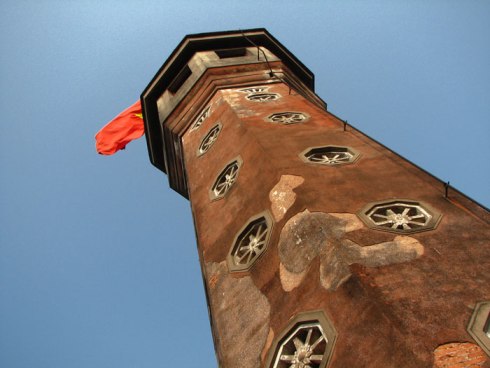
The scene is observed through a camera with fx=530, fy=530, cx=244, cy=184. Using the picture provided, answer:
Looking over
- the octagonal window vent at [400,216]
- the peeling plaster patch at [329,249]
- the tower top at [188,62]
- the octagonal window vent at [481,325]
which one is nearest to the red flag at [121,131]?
the tower top at [188,62]

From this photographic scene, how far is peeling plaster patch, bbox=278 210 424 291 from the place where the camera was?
577 centimetres

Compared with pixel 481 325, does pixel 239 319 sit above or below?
below

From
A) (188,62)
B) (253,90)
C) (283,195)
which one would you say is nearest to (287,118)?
(253,90)

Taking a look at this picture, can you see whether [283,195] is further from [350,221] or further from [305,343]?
[305,343]

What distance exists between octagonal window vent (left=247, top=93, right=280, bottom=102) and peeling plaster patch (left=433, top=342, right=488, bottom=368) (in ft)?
31.3

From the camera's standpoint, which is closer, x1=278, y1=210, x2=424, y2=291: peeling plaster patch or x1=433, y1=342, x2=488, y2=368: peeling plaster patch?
x1=433, y1=342, x2=488, y2=368: peeling plaster patch

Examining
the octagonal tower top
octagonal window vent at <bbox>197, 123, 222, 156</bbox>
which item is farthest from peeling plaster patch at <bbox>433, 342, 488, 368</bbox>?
the octagonal tower top

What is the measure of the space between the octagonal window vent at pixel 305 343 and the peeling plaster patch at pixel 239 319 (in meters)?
0.40

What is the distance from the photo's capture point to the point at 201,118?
47.6ft

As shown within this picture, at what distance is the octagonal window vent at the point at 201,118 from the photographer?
1426 centimetres

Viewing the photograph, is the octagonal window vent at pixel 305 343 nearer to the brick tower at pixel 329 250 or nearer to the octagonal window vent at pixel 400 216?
the brick tower at pixel 329 250

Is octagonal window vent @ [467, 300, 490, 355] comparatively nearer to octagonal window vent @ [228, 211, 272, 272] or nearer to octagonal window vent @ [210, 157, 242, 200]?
octagonal window vent @ [228, 211, 272, 272]

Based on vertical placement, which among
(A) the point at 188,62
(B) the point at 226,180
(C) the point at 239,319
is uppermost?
(A) the point at 188,62

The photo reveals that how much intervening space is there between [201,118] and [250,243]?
23.5 ft
